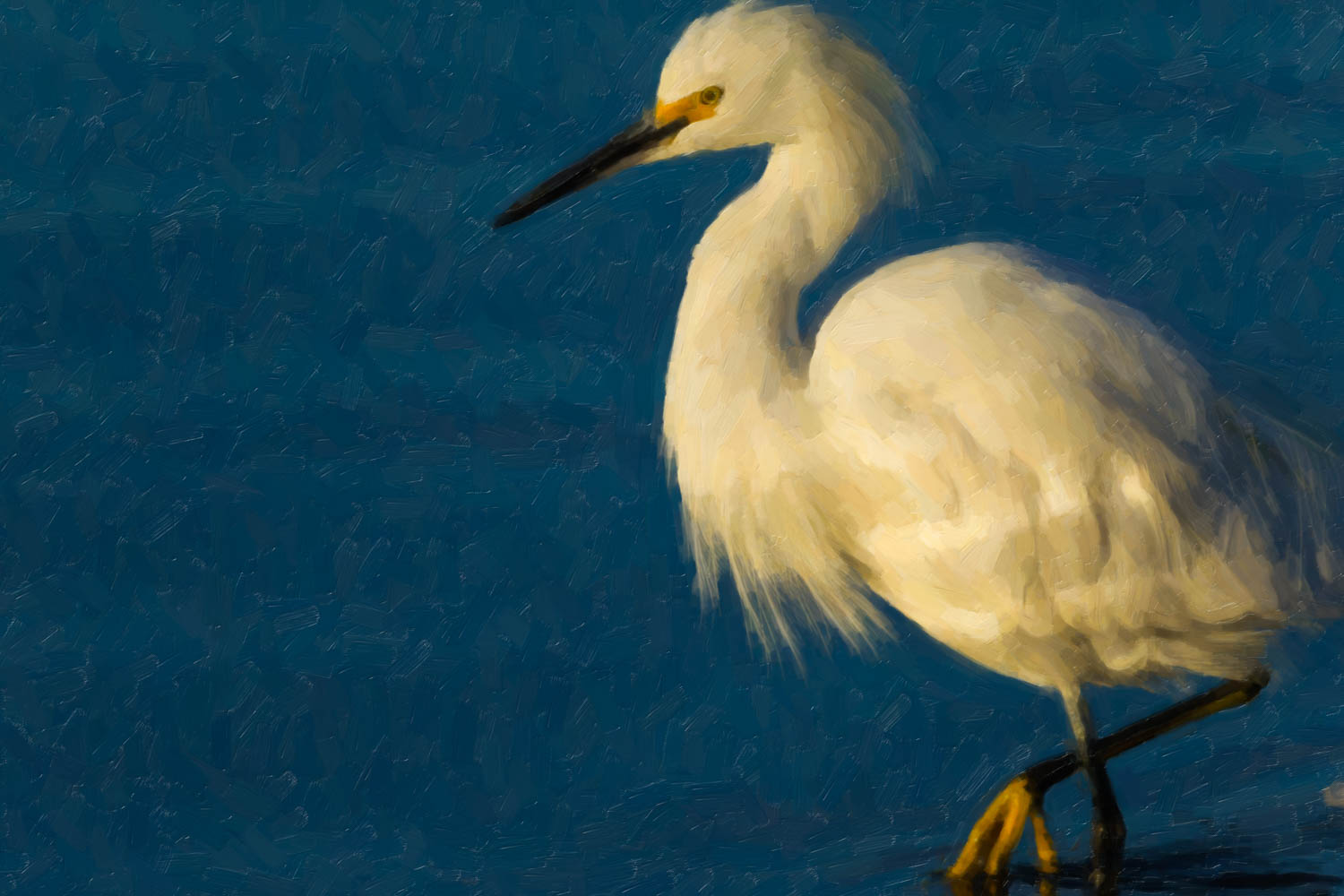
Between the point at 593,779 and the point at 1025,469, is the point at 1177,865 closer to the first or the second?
the point at 1025,469

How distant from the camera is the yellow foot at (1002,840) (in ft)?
6.35

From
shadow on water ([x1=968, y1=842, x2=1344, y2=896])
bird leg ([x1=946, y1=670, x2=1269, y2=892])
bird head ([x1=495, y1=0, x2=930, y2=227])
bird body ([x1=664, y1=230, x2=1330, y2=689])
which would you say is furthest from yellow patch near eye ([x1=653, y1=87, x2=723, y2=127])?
shadow on water ([x1=968, y1=842, x2=1344, y2=896])

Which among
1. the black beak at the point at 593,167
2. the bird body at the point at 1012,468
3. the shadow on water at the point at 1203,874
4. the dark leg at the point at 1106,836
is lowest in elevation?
the shadow on water at the point at 1203,874

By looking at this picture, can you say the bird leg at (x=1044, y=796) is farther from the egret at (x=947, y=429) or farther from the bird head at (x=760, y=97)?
the bird head at (x=760, y=97)

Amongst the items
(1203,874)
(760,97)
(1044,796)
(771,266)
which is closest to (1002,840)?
(1044,796)

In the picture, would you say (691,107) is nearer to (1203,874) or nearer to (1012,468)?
(1012,468)

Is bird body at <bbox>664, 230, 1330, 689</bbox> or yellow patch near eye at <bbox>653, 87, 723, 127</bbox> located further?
yellow patch near eye at <bbox>653, 87, 723, 127</bbox>

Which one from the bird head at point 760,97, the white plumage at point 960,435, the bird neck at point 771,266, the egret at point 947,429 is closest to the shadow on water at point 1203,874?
the egret at point 947,429

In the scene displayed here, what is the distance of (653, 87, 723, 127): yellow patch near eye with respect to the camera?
73.6 inches

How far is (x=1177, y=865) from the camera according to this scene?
1989 millimetres

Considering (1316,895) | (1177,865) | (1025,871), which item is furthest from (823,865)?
(1316,895)

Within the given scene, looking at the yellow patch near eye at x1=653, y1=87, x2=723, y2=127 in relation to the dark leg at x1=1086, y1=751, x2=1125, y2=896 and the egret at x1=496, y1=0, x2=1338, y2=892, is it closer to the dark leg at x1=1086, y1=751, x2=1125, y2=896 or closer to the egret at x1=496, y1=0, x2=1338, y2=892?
the egret at x1=496, y1=0, x2=1338, y2=892

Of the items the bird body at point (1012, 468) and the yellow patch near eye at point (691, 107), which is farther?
the yellow patch near eye at point (691, 107)

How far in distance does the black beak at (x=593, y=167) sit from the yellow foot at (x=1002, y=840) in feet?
3.25
